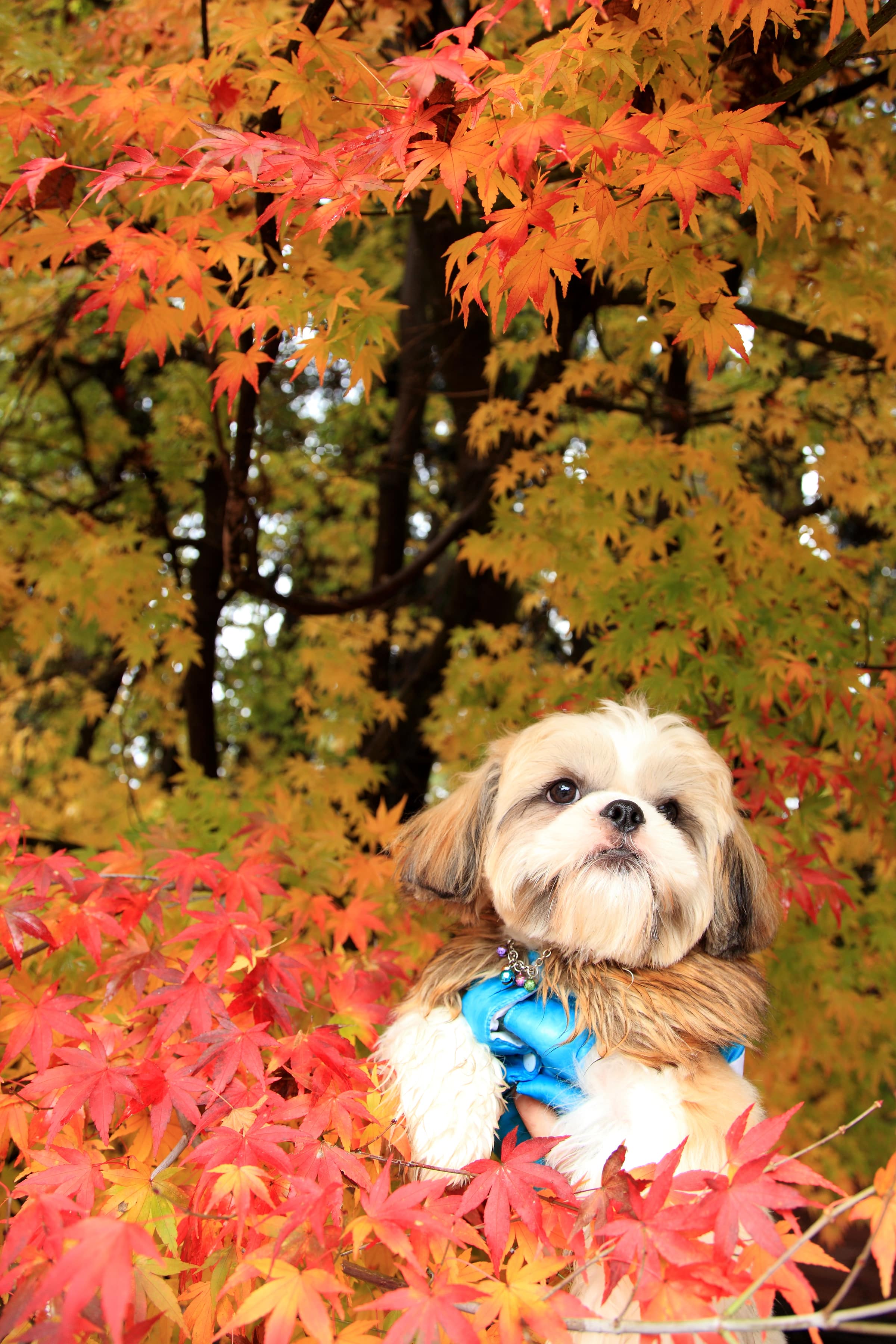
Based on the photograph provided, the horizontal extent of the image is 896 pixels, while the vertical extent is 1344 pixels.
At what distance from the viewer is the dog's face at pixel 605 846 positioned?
222 centimetres

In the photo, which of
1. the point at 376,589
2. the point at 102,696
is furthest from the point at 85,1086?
the point at 102,696

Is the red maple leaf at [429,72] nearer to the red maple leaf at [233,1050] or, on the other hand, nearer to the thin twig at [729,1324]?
the red maple leaf at [233,1050]

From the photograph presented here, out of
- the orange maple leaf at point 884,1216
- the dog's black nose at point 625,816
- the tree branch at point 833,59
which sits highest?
the tree branch at point 833,59

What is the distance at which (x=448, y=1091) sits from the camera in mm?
2170

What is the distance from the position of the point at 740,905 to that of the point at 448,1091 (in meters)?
0.98

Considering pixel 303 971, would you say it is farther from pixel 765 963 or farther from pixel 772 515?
pixel 772 515

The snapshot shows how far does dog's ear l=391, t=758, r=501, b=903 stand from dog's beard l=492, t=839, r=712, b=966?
212mm

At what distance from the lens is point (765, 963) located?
14.5 feet

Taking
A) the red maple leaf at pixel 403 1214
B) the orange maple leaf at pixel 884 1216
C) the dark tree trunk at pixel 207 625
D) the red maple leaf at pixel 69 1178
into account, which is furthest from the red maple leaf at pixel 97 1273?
the dark tree trunk at pixel 207 625

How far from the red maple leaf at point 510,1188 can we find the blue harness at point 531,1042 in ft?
1.25

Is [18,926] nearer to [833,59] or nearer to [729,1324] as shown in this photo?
[729,1324]

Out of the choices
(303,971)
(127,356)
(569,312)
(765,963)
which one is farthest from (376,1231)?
(569,312)

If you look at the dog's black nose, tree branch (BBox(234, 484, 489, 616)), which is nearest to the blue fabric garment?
the dog's black nose

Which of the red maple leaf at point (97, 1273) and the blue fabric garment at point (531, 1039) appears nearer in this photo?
the red maple leaf at point (97, 1273)
